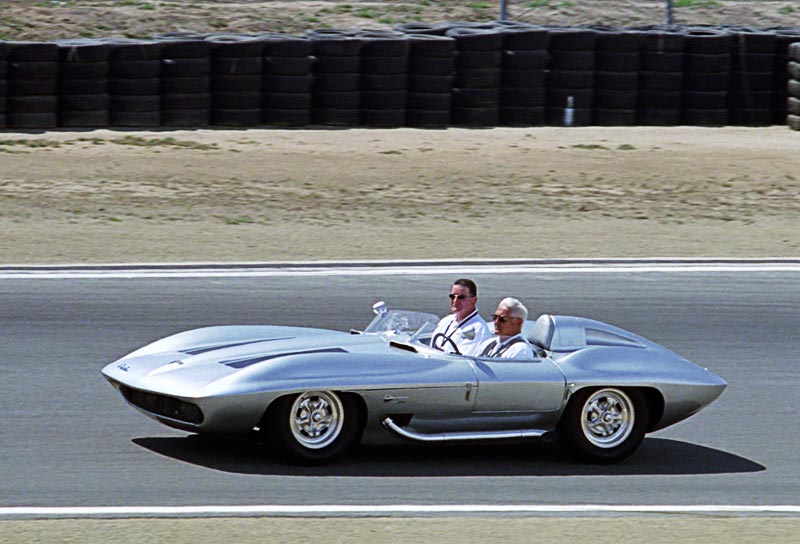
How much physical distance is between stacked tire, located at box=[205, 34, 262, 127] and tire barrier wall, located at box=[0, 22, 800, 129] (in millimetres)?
14

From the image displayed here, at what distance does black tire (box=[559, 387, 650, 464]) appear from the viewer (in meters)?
7.46

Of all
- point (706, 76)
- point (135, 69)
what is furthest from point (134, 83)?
point (706, 76)

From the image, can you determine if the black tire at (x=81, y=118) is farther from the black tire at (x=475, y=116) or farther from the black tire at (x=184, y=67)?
the black tire at (x=475, y=116)

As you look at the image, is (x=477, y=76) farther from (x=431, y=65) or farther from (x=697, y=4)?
(x=697, y=4)

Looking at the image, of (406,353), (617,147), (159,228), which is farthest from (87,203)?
(406,353)

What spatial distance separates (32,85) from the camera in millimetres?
18672

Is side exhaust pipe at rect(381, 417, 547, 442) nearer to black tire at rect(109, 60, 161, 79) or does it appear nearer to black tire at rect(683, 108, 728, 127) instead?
black tire at rect(109, 60, 161, 79)

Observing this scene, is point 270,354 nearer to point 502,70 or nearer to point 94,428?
point 94,428

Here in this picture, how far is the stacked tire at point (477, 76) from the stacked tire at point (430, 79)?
0.42 feet

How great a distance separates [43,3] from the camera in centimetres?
2562

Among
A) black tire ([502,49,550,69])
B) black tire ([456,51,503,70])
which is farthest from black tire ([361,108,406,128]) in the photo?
black tire ([502,49,550,69])

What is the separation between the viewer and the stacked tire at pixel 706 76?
788 inches

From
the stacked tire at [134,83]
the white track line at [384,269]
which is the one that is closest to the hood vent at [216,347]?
the white track line at [384,269]

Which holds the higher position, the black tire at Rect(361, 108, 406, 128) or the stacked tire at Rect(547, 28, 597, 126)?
the stacked tire at Rect(547, 28, 597, 126)
